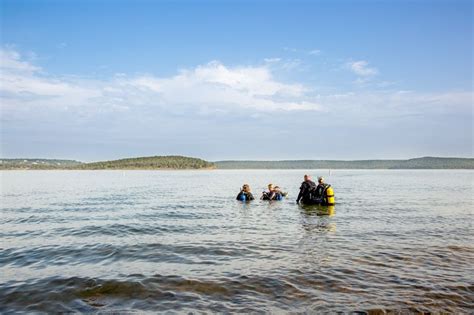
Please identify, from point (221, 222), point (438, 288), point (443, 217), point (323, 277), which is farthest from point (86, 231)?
point (443, 217)

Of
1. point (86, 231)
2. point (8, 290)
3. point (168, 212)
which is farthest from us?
point (168, 212)

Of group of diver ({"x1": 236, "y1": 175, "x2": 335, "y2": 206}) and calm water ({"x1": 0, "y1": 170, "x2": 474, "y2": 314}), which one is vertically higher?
group of diver ({"x1": 236, "y1": 175, "x2": 335, "y2": 206})

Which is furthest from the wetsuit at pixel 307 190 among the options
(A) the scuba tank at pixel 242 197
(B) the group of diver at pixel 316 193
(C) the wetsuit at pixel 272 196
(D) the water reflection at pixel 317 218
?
(A) the scuba tank at pixel 242 197

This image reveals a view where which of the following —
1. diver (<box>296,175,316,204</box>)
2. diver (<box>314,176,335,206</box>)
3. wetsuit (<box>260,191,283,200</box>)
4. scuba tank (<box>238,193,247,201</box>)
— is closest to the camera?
diver (<box>314,176,335,206</box>)

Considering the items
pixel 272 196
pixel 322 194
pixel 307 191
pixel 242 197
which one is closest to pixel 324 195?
pixel 322 194

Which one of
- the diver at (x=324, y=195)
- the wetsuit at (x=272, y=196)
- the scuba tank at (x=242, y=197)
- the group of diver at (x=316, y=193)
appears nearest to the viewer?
the diver at (x=324, y=195)

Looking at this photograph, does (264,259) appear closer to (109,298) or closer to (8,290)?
(109,298)

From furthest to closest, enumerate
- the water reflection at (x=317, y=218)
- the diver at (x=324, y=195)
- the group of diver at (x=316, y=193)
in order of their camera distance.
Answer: the group of diver at (x=316, y=193)
the diver at (x=324, y=195)
the water reflection at (x=317, y=218)

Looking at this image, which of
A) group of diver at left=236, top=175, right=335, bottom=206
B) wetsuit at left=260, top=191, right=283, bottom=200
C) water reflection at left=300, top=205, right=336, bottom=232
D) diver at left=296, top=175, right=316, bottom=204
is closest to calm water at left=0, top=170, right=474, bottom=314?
water reflection at left=300, top=205, right=336, bottom=232

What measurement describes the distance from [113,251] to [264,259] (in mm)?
5889

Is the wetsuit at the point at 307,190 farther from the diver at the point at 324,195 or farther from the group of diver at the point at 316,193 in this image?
the diver at the point at 324,195

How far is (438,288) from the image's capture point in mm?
9578

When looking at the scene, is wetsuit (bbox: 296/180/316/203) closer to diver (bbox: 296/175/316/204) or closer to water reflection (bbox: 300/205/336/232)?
diver (bbox: 296/175/316/204)

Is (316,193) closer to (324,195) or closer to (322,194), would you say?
→ (322,194)
